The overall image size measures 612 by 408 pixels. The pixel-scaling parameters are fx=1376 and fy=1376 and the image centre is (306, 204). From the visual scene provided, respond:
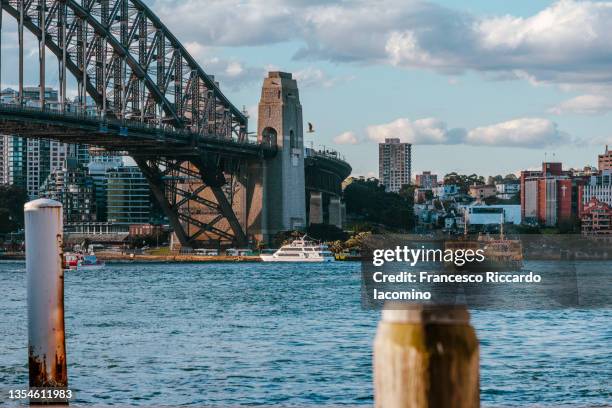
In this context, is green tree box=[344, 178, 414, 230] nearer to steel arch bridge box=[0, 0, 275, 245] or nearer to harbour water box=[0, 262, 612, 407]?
steel arch bridge box=[0, 0, 275, 245]

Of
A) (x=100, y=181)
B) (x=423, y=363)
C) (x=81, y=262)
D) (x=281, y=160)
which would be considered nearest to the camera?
(x=423, y=363)

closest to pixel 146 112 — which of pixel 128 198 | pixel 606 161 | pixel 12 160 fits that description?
pixel 128 198

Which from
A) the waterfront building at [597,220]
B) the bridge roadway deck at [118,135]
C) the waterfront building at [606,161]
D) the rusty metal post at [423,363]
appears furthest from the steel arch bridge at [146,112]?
the waterfront building at [606,161]

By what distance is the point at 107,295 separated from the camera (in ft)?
144

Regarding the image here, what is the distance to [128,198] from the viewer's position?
124 meters

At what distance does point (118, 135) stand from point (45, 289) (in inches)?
2465

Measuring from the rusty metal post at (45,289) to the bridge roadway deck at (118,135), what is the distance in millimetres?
52043

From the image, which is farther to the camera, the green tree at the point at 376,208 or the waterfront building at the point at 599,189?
the waterfront building at the point at 599,189

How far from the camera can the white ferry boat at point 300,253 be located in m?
85.7

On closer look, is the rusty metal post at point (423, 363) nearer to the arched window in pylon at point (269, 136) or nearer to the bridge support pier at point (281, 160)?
the bridge support pier at point (281, 160)

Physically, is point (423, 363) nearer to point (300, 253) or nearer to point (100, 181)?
point (300, 253)

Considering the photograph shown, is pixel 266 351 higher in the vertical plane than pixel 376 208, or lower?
lower

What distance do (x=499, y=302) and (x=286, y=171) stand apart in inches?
2177

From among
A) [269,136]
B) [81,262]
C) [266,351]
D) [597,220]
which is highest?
[269,136]
